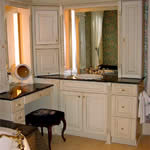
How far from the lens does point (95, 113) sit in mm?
3410

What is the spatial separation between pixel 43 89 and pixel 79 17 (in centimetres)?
127

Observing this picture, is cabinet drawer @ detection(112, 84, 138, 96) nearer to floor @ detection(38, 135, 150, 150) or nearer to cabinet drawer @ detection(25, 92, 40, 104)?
floor @ detection(38, 135, 150, 150)

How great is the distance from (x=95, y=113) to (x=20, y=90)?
1058mm

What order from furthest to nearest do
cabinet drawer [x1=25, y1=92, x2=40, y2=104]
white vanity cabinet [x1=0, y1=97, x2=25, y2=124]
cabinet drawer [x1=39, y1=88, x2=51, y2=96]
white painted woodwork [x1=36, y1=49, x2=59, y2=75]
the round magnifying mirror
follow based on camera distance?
white painted woodwork [x1=36, y1=49, x2=59, y2=75] → the round magnifying mirror → cabinet drawer [x1=39, y1=88, x2=51, y2=96] → cabinet drawer [x1=25, y1=92, x2=40, y2=104] → white vanity cabinet [x1=0, y1=97, x2=25, y2=124]

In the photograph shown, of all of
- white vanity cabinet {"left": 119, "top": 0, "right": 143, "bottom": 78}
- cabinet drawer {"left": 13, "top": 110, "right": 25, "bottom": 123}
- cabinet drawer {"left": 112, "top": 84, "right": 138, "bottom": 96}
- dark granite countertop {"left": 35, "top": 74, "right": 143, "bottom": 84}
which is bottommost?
cabinet drawer {"left": 13, "top": 110, "right": 25, "bottom": 123}

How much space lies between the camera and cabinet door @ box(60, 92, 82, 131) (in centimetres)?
348

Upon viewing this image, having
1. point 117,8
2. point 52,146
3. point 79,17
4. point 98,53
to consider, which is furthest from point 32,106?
point 117,8

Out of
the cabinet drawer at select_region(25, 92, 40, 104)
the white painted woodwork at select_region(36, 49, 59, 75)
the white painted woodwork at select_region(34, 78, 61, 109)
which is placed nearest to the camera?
the cabinet drawer at select_region(25, 92, 40, 104)

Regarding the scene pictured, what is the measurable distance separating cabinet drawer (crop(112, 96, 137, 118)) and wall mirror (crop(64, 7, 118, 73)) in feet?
2.01

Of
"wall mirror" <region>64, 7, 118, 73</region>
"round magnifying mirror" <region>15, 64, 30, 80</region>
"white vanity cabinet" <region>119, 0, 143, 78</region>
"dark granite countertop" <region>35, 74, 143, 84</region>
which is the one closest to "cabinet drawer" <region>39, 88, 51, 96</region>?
"dark granite countertop" <region>35, 74, 143, 84</region>

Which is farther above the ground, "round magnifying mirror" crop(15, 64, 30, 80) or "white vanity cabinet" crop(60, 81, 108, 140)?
"round magnifying mirror" crop(15, 64, 30, 80)

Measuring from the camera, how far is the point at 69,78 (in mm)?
3484

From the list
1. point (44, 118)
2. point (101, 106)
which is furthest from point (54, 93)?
point (101, 106)

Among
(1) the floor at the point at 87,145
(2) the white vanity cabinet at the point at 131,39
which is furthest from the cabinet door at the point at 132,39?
(1) the floor at the point at 87,145
